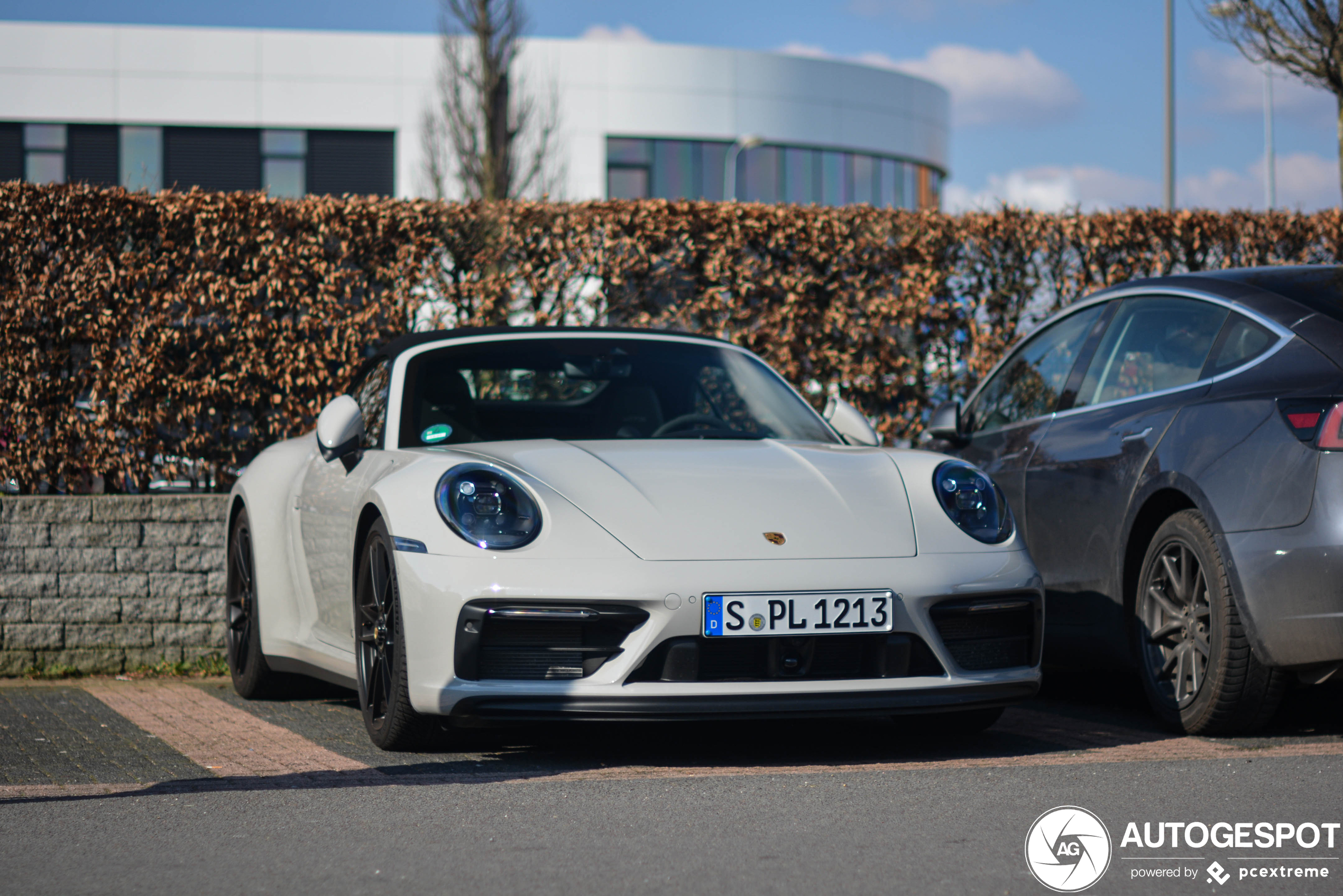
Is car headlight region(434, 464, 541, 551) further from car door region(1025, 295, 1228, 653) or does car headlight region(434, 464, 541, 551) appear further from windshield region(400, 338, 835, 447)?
car door region(1025, 295, 1228, 653)

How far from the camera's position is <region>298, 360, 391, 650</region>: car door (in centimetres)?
554

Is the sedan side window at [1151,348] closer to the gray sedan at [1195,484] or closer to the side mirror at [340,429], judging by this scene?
the gray sedan at [1195,484]

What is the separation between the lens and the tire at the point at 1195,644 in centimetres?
499

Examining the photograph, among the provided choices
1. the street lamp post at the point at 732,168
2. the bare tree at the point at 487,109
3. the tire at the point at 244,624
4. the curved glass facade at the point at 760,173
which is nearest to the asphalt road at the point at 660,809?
the tire at the point at 244,624

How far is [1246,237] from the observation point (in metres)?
9.79

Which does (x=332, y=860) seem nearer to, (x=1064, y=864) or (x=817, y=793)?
(x=817, y=793)

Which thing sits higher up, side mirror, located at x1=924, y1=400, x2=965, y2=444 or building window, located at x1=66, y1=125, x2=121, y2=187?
building window, located at x1=66, y1=125, x2=121, y2=187

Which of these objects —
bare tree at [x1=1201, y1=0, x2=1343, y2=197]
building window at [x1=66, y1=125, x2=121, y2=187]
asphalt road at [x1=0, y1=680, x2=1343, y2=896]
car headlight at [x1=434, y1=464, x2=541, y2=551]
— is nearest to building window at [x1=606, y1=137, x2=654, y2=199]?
building window at [x1=66, y1=125, x2=121, y2=187]

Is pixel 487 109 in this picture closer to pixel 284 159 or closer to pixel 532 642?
pixel 284 159

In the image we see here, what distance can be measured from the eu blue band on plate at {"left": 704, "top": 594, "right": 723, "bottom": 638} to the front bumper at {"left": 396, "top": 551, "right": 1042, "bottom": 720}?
0.02 metres

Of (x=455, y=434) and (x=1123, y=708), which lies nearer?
(x=455, y=434)

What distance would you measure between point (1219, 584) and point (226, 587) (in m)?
4.30

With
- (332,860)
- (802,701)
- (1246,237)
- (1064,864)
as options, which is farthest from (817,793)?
(1246,237)

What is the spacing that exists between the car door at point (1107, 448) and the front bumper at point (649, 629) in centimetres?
116
